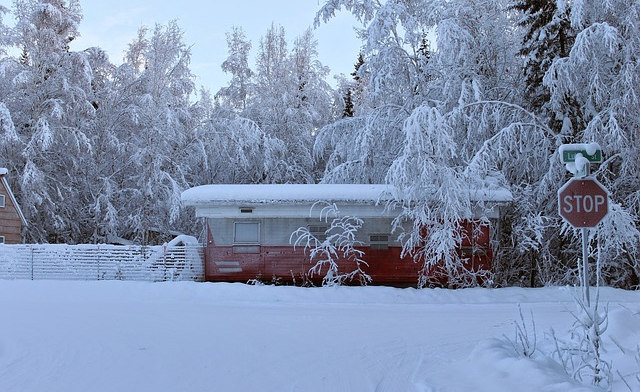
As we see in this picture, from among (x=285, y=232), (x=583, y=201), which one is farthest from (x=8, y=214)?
(x=583, y=201)

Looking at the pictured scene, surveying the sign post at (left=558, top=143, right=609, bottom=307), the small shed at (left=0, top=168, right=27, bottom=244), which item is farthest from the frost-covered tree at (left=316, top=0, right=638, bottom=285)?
the small shed at (left=0, top=168, right=27, bottom=244)

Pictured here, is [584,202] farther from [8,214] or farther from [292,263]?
[8,214]

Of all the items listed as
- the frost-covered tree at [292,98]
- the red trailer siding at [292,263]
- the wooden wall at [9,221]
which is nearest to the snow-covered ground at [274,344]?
the red trailer siding at [292,263]

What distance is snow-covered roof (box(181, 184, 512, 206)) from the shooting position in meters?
18.0

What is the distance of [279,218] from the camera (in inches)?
746

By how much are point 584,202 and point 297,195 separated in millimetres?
12325

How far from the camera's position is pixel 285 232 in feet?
62.1

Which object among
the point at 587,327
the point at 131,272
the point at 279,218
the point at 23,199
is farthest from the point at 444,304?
the point at 23,199

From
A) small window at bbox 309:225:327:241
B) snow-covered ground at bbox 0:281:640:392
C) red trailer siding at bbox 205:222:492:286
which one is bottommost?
snow-covered ground at bbox 0:281:640:392

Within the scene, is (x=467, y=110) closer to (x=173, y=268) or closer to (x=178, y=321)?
(x=173, y=268)

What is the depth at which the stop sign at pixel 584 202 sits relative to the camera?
6.76m

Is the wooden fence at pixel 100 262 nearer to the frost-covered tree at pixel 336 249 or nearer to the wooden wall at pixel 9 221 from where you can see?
the frost-covered tree at pixel 336 249

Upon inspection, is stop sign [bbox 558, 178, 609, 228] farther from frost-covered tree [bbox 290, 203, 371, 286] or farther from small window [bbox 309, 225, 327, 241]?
small window [bbox 309, 225, 327, 241]

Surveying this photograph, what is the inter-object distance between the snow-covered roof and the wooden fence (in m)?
1.92
